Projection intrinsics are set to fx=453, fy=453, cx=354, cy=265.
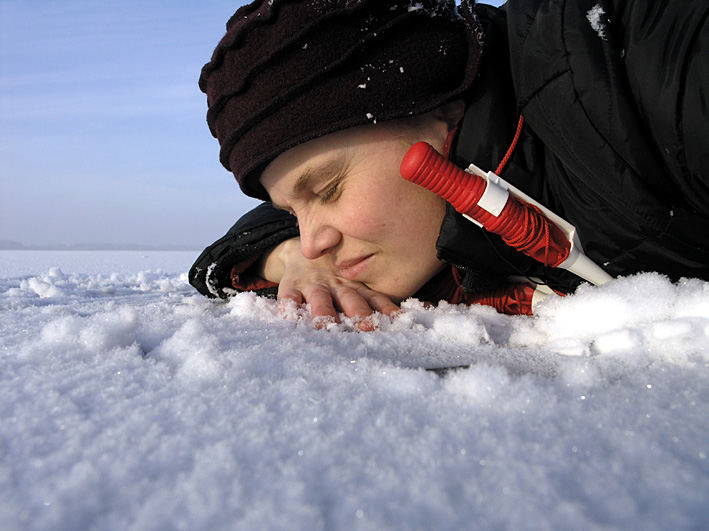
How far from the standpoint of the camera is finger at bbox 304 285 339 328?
96 cm

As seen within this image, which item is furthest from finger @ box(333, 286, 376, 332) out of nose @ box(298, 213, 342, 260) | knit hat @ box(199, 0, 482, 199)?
knit hat @ box(199, 0, 482, 199)

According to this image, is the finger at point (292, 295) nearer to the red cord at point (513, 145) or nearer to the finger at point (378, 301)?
the finger at point (378, 301)

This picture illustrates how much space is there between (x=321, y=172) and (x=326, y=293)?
0.32 m

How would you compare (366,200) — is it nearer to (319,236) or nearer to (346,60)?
(319,236)

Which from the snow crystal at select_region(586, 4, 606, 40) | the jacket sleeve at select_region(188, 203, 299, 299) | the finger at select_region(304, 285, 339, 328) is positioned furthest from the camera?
the jacket sleeve at select_region(188, 203, 299, 299)

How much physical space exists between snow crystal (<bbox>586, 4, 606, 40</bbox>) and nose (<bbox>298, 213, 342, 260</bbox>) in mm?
701

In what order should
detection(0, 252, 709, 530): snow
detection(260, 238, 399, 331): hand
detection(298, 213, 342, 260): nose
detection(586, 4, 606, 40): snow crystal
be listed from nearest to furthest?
detection(0, 252, 709, 530): snow, detection(586, 4, 606, 40): snow crystal, detection(260, 238, 399, 331): hand, detection(298, 213, 342, 260): nose

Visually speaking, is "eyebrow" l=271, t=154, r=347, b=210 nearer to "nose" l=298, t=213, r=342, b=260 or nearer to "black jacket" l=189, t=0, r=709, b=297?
"nose" l=298, t=213, r=342, b=260

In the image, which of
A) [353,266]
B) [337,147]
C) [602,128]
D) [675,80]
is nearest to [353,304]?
[353,266]

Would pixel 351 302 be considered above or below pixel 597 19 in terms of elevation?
below

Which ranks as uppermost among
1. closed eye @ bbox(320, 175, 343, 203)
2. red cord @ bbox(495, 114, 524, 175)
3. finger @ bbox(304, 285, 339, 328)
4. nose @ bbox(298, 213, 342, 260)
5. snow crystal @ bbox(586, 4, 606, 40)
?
snow crystal @ bbox(586, 4, 606, 40)

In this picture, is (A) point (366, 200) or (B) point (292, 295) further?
(B) point (292, 295)

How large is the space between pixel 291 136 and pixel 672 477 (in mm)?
974

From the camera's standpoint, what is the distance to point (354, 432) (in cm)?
39
